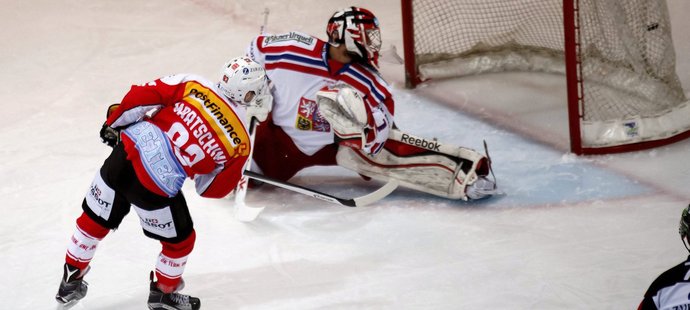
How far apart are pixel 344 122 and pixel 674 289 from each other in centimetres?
179

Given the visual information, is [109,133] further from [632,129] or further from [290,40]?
[632,129]

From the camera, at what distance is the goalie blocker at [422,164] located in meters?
4.28

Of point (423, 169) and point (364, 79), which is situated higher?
point (364, 79)

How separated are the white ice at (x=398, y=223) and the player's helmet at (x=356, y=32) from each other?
2.08 feet

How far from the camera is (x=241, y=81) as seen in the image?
3369 millimetres

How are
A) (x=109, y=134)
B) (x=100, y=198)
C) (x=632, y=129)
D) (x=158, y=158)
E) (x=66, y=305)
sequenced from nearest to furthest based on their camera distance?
(x=158, y=158) < (x=100, y=198) < (x=109, y=134) < (x=66, y=305) < (x=632, y=129)

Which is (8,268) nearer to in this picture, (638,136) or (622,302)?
(622,302)

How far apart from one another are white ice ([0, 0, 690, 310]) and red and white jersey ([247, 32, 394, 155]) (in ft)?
1.16

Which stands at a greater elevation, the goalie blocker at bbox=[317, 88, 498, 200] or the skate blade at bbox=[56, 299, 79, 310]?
the goalie blocker at bbox=[317, 88, 498, 200]

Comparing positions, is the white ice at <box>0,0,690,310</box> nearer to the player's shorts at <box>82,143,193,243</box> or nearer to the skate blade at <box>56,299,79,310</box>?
the skate blade at <box>56,299,79,310</box>

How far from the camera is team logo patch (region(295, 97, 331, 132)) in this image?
4324 mm

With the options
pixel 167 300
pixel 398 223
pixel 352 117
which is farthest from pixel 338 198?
pixel 167 300

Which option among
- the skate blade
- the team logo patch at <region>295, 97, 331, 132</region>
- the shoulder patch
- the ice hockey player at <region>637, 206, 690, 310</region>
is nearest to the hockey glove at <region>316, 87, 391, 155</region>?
the team logo patch at <region>295, 97, 331, 132</region>

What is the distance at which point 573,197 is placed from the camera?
4293mm
